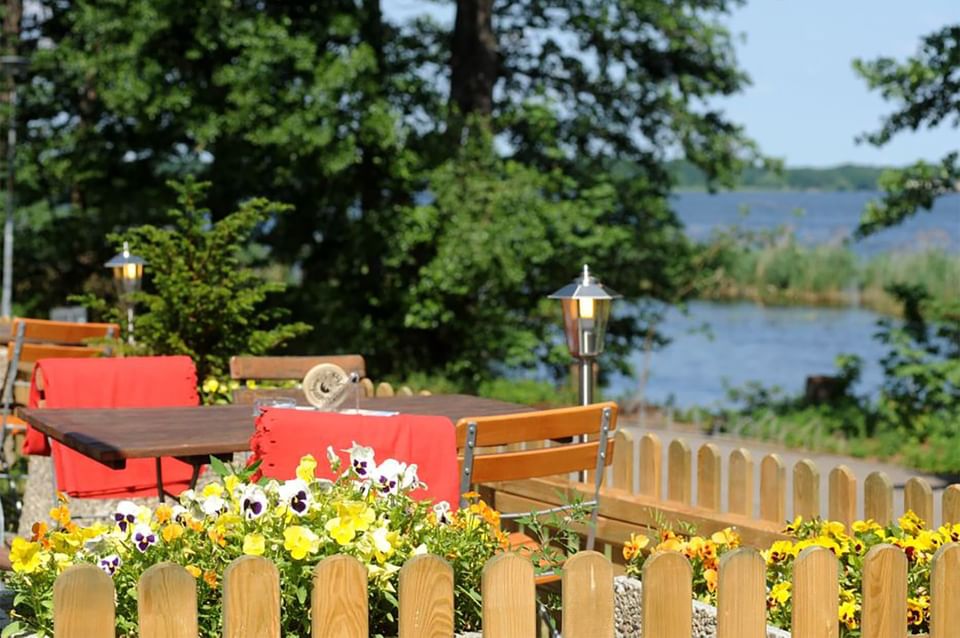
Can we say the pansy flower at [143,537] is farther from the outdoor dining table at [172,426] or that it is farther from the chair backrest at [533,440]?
the outdoor dining table at [172,426]

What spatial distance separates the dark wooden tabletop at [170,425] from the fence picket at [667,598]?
207 centimetres

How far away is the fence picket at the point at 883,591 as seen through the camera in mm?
3400

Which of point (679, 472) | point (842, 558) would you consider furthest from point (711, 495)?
point (842, 558)

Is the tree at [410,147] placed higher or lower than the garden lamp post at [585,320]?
higher

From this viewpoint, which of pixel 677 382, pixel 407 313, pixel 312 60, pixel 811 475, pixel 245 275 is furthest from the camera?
pixel 677 382

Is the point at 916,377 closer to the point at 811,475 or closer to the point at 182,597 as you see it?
the point at 811,475

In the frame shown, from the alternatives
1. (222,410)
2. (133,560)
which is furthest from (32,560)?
(222,410)

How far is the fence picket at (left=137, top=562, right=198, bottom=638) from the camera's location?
9.29 feet

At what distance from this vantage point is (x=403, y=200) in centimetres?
1599

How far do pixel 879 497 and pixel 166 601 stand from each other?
296 centimetres

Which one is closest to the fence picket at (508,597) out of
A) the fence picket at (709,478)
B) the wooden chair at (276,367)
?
the fence picket at (709,478)

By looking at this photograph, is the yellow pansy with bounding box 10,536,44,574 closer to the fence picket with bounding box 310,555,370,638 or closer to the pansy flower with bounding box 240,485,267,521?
the pansy flower with bounding box 240,485,267,521

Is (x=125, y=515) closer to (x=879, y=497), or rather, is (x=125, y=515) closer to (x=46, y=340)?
(x=879, y=497)

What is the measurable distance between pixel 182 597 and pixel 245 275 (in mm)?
5542
